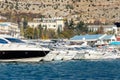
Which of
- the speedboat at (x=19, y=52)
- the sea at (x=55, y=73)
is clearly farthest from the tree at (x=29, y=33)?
the sea at (x=55, y=73)

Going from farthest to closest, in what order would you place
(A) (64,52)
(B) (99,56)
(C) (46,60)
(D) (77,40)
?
(D) (77,40) < (B) (99,56) < (A) (64,52) < (C) (46,60)

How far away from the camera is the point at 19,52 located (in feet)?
270

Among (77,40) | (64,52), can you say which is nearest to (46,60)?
(64,52)

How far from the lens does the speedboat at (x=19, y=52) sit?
82188 millimetres

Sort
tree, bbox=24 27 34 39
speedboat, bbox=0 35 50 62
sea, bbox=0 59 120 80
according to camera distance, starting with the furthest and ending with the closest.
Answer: tree, bbox=24 27 34 39, speedboat, bbox=0 35 50 62, sea, bbox=0 59 120 80

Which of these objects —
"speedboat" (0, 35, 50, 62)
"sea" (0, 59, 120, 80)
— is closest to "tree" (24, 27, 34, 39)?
"speedboat" (0, 35, 50, 62)

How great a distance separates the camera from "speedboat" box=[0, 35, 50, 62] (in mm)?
82188

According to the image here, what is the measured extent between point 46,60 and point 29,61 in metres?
10.3

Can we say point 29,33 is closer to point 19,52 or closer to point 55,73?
point 19,52

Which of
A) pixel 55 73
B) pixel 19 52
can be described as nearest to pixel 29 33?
pixel 19 52

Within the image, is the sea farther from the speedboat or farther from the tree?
the tree

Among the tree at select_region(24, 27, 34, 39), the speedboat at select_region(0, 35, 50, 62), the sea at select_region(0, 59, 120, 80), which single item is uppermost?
the sea at select_region(0, 59, 120, 80)

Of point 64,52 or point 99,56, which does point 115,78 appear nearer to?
point 64,52

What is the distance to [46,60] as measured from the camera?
93438 millimetres
